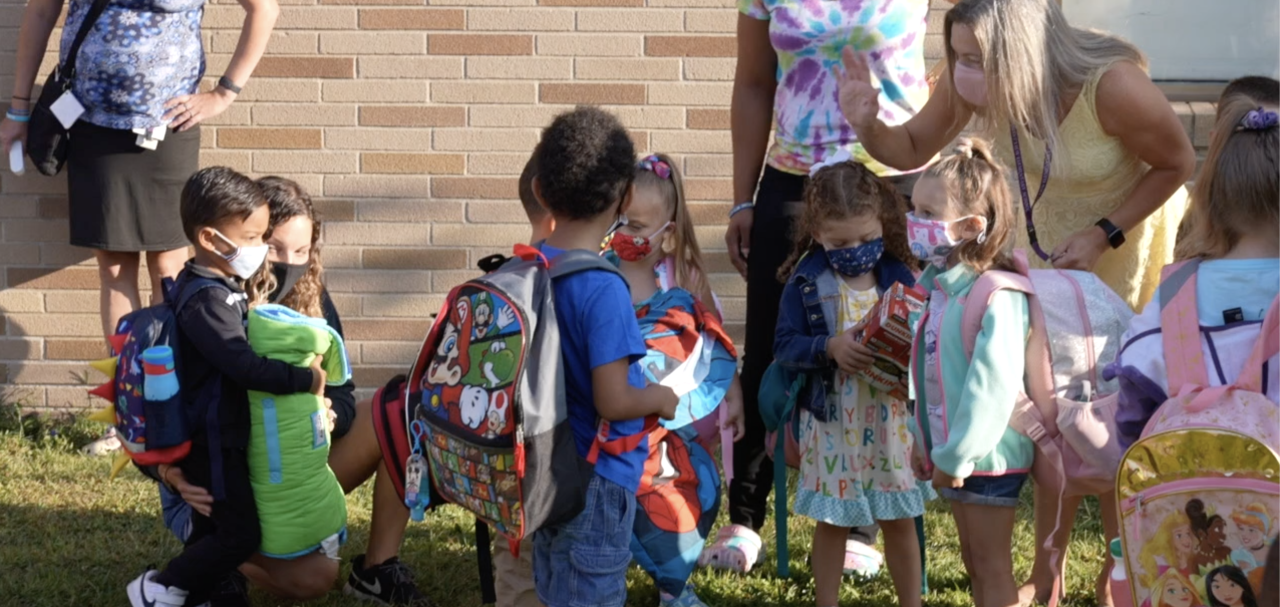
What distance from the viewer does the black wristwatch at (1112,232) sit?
374cm

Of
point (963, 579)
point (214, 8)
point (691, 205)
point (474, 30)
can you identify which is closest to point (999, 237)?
point (963, 579)

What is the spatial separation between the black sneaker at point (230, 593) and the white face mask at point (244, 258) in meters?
0.93

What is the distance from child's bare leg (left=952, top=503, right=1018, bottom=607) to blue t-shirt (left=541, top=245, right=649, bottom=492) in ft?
3.00

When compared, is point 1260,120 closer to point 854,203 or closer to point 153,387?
point 854,203

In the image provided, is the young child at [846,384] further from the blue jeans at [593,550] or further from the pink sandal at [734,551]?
the blue jeans at [593,550]

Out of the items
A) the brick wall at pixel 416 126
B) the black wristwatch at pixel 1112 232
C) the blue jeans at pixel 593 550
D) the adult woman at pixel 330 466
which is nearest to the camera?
the blue jeans at pixel 593 550

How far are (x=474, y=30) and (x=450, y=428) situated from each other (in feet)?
9.98

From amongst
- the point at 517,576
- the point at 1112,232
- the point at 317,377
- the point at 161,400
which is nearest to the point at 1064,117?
the point at 1112,232

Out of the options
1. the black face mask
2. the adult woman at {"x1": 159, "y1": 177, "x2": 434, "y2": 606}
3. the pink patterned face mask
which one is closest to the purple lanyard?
the pink patterned face mask

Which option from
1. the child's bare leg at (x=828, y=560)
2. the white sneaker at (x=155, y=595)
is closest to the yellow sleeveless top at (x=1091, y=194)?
the child's bare leg at (x=828, y=560)

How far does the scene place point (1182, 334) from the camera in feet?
9.93

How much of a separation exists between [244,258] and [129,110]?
190 centimetres

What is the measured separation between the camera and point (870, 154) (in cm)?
410

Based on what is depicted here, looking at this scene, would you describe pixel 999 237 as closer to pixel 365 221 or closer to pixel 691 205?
pixel 691 205
